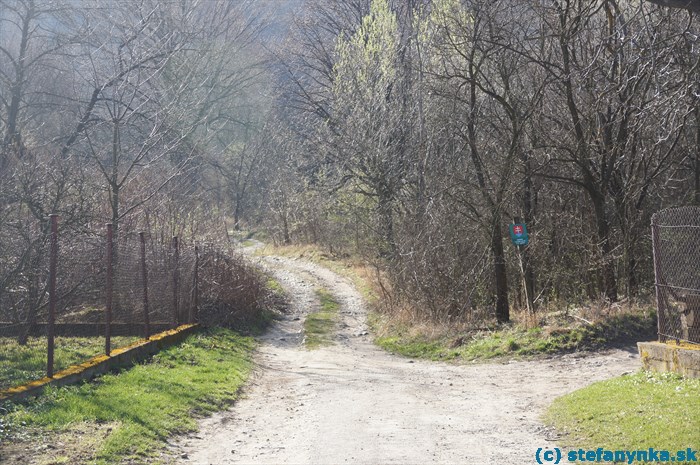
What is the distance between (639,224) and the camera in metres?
17.5

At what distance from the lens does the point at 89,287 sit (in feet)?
44.1

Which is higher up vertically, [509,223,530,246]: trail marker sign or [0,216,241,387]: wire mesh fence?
[509,223,530,246]: trail marker sign

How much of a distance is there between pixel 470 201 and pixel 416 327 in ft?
11.2

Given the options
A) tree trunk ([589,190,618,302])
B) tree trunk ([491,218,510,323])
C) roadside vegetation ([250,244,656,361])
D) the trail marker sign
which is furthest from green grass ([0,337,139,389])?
tree trunk ([589,190,618,302])

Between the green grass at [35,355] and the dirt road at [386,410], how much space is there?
2191 millimetres

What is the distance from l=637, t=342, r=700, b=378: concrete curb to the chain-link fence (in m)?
0.27

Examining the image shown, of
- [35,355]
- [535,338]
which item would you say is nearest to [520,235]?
[535,338]

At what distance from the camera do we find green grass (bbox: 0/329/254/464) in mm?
8078

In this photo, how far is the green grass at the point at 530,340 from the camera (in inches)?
591

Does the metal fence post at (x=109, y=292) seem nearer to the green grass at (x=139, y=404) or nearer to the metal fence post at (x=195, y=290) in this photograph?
the green grass at (x=139, y=404)

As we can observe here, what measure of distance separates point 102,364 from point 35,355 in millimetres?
886

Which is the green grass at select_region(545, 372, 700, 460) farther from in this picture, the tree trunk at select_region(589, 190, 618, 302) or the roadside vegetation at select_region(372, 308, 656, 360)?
the tree trunk at select_region(589, 190, 618, 302)

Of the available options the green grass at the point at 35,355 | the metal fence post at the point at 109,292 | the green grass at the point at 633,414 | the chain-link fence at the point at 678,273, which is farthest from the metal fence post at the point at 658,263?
the green grass at the point at 35,355

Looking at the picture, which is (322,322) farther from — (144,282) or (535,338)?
(144,282)
